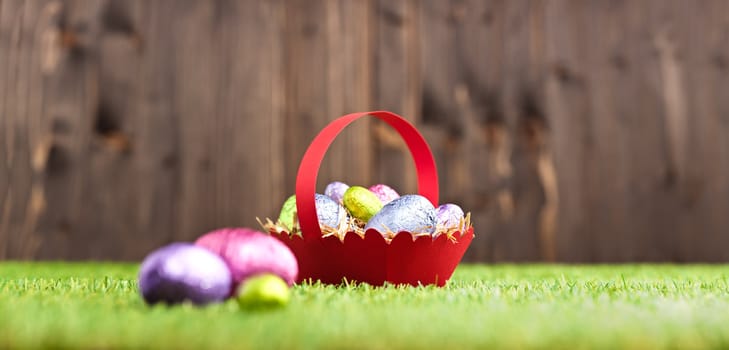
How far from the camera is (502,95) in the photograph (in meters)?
2.65

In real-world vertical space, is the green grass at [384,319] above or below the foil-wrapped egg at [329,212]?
below

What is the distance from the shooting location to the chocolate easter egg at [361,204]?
5.08 ft

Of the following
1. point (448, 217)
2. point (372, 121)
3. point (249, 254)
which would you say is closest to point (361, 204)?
point (448, 217)

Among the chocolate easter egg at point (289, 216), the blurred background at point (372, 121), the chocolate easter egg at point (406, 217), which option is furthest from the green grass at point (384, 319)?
the blurred background at point (372, 121)

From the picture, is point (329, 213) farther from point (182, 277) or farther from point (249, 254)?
point (182, 277)

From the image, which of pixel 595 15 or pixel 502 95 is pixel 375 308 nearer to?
pixel 502 95

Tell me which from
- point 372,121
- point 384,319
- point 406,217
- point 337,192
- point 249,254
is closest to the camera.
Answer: point 384,319

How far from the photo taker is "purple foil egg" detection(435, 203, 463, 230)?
1501mm

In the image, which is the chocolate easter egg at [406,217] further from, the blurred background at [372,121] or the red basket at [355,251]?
the blurred background at [372,121]

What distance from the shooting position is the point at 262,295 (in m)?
1.05

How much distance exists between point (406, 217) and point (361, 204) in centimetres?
17

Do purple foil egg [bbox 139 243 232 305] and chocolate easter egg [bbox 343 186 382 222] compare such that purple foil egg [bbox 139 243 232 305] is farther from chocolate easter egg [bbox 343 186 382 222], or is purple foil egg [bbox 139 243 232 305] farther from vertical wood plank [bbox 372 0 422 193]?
vertical wood plank [bbox 372 0 422 193]

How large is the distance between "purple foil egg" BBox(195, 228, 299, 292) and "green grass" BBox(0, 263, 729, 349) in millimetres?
69

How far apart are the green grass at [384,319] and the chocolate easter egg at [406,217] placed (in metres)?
0.13
